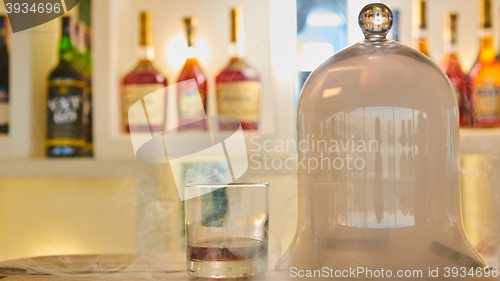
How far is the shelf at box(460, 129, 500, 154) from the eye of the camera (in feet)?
1.40

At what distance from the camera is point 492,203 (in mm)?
416

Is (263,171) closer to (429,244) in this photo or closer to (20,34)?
(429,244)

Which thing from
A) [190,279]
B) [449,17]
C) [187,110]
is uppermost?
[449,17]

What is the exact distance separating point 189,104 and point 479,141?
29cm

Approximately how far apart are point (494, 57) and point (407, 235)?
514mm

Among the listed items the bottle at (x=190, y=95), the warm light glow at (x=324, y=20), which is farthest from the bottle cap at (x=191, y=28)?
the warm light glow at (x=324, y=20)

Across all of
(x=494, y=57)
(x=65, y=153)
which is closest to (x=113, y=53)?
(x=65, y=153)

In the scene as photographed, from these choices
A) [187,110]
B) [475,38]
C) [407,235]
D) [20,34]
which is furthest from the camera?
[20,34]

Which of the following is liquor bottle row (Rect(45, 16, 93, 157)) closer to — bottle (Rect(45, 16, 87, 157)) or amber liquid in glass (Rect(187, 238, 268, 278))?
bottle (Rect(45, 16, 87, 157))

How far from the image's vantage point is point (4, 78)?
32.3 inches

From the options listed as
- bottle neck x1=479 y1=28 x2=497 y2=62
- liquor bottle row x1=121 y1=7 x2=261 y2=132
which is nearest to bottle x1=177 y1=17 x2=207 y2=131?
liquor bottle row x1=121 y1=7 x2=261 y2=132

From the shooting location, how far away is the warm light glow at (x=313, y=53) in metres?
0.43

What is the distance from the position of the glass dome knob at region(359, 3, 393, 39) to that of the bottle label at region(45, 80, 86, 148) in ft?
1.31

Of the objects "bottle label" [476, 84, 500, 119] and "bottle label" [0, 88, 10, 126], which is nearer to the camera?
"bottle label" [476, 84, 500, 119]
